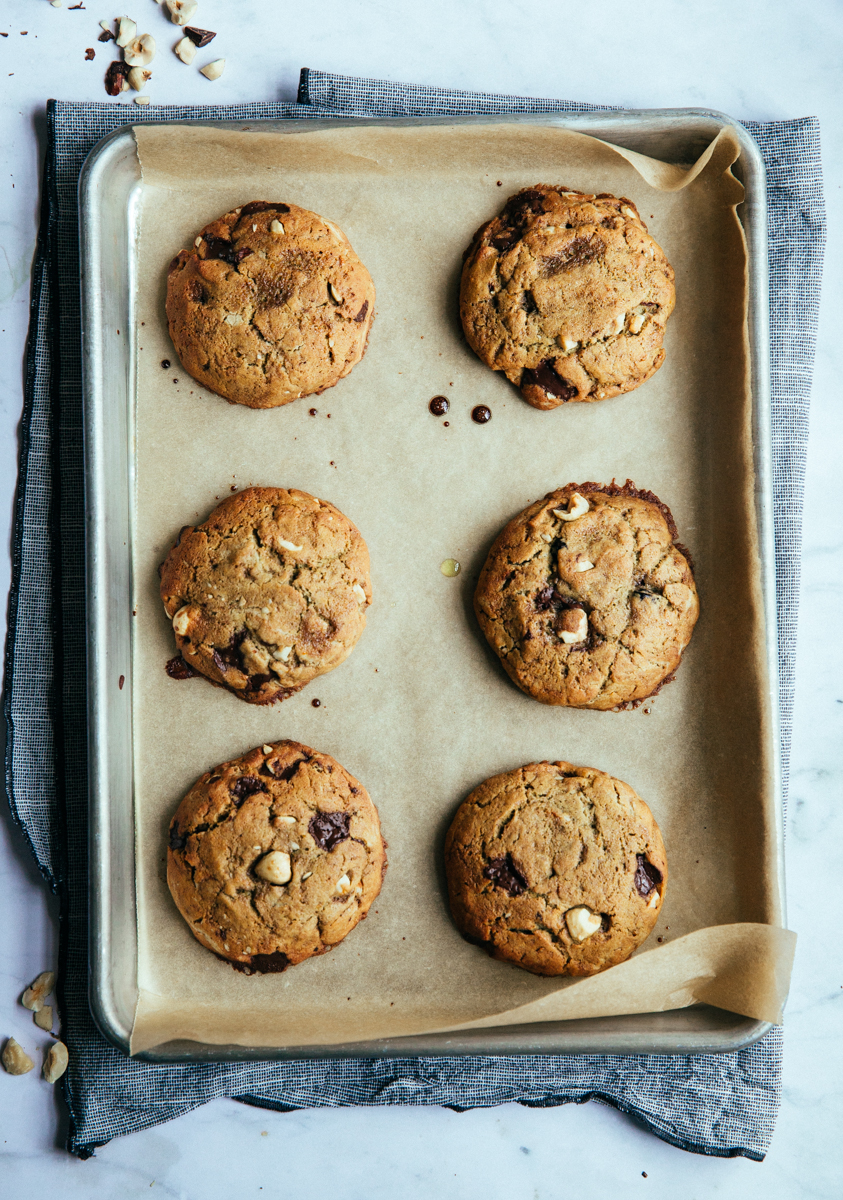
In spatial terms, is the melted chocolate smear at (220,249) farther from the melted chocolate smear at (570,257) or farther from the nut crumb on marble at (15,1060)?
the nut crumb on marble at (15,1060)

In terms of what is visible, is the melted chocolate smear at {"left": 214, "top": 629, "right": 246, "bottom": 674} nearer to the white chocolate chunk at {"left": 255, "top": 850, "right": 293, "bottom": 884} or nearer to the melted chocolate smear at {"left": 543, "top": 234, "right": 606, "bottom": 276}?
the white chocolate chunk at {"left": 255, "top": 850, "right": 293, "bottom": 884}

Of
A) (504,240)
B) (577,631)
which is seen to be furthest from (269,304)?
(577,631)

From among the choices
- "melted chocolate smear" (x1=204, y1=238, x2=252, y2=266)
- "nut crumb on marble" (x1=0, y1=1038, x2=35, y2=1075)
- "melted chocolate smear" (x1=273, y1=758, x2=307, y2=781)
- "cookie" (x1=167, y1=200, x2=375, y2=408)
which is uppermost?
"melted chocolate smear" (x1=204, y1=238, x2=252, y2=266)

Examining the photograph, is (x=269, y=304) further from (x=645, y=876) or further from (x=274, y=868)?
(x=645, y=876)

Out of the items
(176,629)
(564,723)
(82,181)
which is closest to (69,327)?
(82,181)

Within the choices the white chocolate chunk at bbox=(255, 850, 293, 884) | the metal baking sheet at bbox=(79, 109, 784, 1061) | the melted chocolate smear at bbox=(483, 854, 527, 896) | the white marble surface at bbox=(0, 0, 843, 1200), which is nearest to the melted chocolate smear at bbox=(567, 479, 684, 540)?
the metal baking sheet at bbox=(79, 109, 784, 1061)

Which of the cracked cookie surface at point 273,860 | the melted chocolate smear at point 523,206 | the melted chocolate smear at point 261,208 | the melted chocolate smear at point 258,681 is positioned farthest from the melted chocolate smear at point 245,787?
the melted chocolate smear at point 523,206
